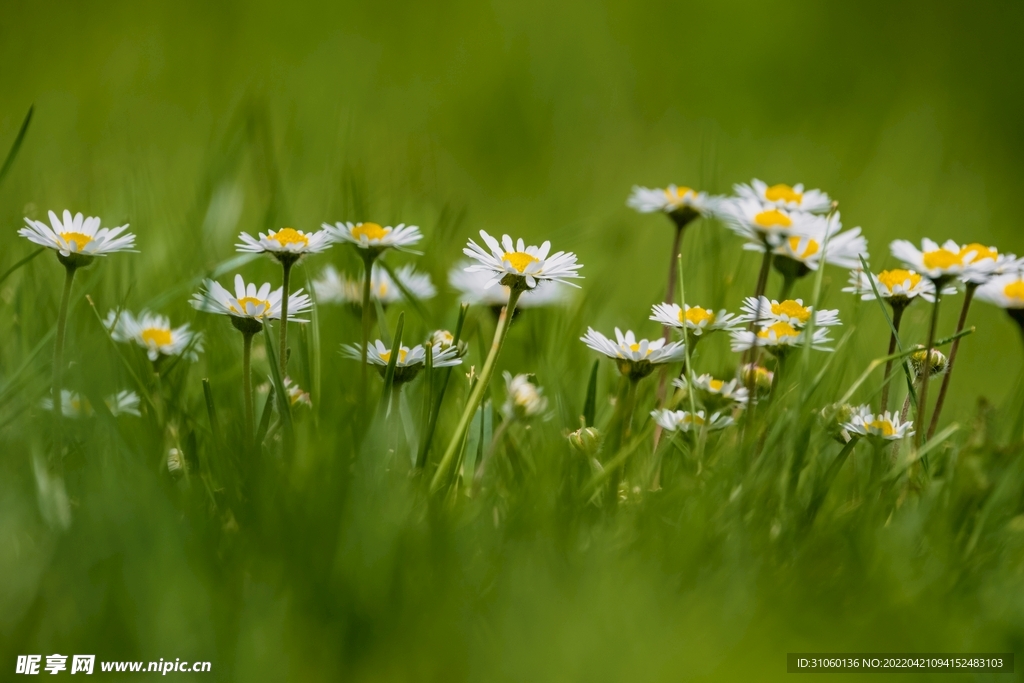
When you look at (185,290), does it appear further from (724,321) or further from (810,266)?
(810,266)

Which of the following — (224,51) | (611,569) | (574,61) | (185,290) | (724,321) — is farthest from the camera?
(574,61)

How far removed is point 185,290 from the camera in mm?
1233

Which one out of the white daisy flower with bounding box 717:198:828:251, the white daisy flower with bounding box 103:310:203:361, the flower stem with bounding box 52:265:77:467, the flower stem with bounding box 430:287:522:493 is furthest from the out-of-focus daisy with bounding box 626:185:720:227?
the flower stem with bounding box 52:265:77:467

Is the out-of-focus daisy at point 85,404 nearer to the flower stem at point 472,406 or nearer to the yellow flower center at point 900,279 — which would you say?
the flower stem at point 472,406

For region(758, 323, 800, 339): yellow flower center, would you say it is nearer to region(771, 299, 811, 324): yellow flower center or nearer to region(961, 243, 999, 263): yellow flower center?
region(771, 299, 811, 324): yellow flower center

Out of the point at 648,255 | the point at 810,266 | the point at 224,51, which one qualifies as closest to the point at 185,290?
the point at 810,266

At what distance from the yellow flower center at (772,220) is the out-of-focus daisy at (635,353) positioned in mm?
166

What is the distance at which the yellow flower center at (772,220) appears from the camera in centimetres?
91

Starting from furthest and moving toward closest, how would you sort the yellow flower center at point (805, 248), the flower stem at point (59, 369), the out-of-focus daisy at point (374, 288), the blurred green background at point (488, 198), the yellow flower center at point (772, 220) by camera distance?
1. the out-of-focus daisy at point (374, 288)
2. the yellow flower center at point (805, 248)
3. the yellow flower center at point (772, 220)
4. the flower stem at point (59, 369)
5. the blurred green background at point (488, 198)

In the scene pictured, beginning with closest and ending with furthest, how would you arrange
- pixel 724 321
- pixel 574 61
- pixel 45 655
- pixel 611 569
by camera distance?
pixel 45 655 < pixel 611 569 < pixel 724 321 < pixel 574 61

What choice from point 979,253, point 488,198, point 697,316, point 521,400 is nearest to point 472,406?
point 521,400

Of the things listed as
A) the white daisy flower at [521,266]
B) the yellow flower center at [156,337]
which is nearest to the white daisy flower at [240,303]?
the yellow flower center at [156,337]

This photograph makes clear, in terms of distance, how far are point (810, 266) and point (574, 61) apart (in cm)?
241

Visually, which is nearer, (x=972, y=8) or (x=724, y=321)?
(x=724, y=321)
